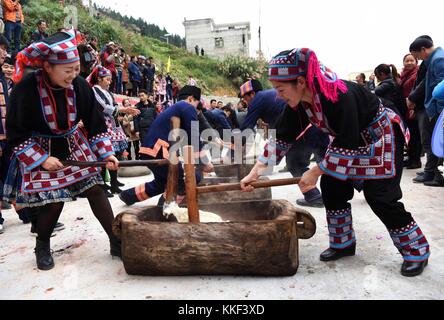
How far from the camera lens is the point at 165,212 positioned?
9.71 feet

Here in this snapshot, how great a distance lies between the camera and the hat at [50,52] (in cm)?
246

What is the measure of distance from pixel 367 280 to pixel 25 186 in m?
2.44

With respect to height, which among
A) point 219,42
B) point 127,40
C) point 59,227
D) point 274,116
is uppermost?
point 219,42

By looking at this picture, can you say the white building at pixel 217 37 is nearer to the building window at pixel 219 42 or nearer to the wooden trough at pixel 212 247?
Answer: the building window at pixel 219 42

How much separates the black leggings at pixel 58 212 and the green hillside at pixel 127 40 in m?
11.8

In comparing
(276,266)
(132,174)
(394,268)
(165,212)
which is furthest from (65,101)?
(132,174)

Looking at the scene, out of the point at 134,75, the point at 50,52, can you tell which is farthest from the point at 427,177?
the point at 134,75

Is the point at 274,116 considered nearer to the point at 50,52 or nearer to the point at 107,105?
the point at 107,105

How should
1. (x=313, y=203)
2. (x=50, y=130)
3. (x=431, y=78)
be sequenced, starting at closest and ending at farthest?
(x=50, y=130)
(x=313, y=203)
(x=431, y=78)

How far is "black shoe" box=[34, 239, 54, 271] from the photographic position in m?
2.79

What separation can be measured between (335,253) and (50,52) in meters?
2.45

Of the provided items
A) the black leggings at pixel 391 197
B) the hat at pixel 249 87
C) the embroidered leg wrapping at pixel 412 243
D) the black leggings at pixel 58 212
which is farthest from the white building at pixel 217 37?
the embroidered leg wrapping at pixel 412 243

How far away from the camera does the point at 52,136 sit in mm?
2738

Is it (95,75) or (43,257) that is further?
(95,75)
